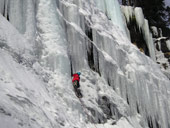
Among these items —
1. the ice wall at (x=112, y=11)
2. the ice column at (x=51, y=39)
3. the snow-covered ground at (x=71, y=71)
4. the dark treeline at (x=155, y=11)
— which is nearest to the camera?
the snow-covered ground at (x=71, y=71)

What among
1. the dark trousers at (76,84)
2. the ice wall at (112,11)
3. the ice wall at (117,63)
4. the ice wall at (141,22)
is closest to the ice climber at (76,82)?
the dark trousers at (76,84)

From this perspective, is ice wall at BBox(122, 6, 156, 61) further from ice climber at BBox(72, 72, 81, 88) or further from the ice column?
ice climber at BBox(72, 72, 81, 88)

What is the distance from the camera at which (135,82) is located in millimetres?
10477

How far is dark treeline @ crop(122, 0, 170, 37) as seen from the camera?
65.0 feet

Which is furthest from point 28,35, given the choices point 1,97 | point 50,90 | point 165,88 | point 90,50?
point 165,88

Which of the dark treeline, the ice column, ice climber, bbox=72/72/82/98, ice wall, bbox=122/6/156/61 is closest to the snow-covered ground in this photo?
the ice column

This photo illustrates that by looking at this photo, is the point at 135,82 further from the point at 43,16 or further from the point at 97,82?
the point at 43,16

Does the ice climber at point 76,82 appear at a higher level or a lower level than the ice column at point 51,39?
lower

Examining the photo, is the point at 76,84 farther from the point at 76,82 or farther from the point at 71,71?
the point at 71,71

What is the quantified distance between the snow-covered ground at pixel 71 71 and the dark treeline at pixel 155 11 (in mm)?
7939

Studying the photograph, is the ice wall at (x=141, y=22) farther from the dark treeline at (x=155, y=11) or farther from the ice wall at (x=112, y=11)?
the dark treeline at (x=155, y=11)

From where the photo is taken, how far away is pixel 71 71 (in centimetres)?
840

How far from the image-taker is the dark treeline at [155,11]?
19.8 m

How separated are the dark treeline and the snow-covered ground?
7939 millimetres
